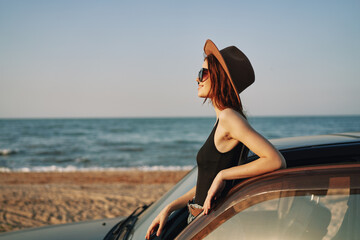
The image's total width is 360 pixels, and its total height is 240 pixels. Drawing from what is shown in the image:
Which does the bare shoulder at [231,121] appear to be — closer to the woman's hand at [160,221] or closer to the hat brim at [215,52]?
the hat brim at [215,52]

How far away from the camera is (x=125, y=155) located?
22.8 meters

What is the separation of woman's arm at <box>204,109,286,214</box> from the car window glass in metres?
0.15

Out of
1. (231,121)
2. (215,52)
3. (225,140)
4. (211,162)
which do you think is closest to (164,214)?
(211,162)

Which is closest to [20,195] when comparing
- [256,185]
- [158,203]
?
[158,203]

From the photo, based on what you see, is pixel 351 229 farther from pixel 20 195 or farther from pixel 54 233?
pixel 20 195

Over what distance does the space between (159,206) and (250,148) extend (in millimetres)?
1077

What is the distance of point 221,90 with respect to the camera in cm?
154

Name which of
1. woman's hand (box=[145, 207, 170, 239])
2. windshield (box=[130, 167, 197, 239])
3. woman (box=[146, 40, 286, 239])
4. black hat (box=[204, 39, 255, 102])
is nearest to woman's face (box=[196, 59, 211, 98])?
woman (box=[146, 40, 286, 239])

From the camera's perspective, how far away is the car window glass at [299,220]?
1382 mm

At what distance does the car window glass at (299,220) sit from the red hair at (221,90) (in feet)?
1.62

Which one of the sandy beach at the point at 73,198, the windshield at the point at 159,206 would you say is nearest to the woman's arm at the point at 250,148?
the windshield at the point at 159,206

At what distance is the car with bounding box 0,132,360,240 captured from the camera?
1.21 metres

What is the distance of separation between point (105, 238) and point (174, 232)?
2.34 ft

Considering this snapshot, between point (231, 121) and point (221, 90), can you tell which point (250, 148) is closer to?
point (231, 121)
